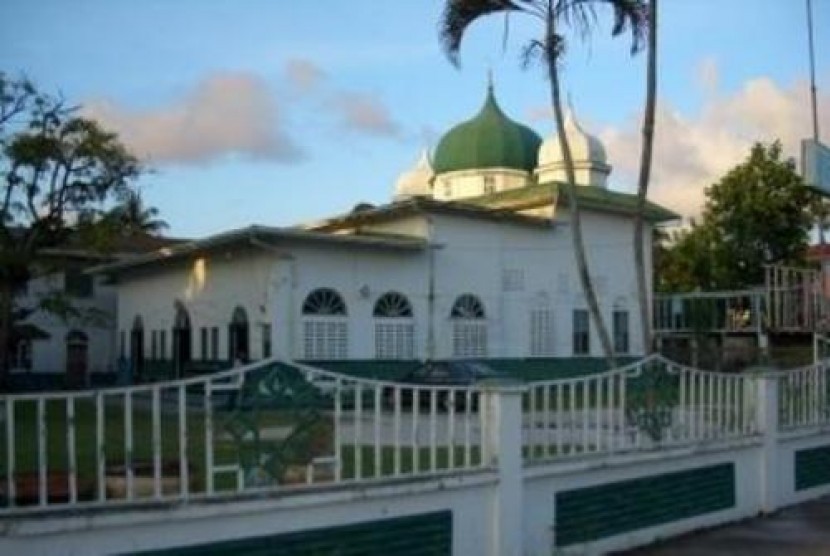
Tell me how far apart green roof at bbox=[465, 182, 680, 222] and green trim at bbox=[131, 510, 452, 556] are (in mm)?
32447

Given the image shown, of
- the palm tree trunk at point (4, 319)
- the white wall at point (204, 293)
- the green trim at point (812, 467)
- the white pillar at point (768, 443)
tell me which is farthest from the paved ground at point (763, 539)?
the palm tree trunk at point (4, 319)

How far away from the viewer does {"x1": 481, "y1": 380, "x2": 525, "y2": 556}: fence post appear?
8250 mm

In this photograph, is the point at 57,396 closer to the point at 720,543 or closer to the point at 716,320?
the point at 720,543

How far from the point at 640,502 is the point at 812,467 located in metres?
4.07

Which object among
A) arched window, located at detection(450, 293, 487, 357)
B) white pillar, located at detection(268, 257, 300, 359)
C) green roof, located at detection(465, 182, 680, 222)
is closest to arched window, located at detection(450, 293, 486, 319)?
arched window, located at detection(450, 293, 487, 357)

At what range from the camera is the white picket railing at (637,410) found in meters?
9.02

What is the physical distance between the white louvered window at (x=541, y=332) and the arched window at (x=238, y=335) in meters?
9.90

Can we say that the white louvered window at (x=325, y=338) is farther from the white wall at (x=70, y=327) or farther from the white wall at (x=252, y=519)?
the white wall at (x=252, y=519)

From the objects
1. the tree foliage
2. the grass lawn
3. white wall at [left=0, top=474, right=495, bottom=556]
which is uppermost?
the tree foliage

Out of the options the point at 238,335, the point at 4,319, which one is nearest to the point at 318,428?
the point at 238,335

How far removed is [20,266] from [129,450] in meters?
30.3

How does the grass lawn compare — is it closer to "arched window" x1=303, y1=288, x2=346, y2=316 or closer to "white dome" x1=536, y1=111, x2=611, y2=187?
"arched window" x1=303, y1=288, x2=346, y2=316

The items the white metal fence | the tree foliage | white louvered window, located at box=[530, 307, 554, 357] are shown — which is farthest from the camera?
the tree foliage

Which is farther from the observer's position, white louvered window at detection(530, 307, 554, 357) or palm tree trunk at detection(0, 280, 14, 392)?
white louvered window at detection(530, 307, 554, 357)
